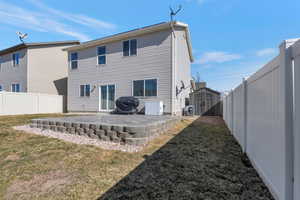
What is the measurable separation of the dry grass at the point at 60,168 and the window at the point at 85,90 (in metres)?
8.00

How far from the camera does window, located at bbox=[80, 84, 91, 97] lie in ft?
39.8

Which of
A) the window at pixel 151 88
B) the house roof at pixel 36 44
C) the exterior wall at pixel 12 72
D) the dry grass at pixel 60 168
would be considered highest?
the house roof at pixel 36 44

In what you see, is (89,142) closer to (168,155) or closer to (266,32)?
(168,155)

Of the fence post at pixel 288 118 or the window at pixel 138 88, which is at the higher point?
the window at pixel 138 88

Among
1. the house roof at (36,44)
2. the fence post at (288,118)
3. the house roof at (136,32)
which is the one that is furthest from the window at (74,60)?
the fence post at (288,118)

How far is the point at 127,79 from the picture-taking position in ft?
34.3

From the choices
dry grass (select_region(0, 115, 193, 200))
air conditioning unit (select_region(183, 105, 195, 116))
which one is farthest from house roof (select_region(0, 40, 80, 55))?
dry grass (select_region(0, 115, 193, 200))

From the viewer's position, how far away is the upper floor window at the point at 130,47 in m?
10.2

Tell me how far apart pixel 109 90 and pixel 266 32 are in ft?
37.2

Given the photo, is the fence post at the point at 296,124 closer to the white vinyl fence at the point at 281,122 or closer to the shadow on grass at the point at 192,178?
the white vinyl fence at the point at 281,122

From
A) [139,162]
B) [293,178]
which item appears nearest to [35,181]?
[139,162]

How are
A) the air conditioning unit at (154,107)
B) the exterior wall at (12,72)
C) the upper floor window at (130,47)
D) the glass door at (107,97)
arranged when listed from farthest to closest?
the exterior wall at (12,72)
the glass door at (107,97)
the upper floor window at (130,47)
the air conditioning unit at (154,107)

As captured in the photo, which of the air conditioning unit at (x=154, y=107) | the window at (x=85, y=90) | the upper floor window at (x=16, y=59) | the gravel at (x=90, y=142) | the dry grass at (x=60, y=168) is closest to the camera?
the dry grass at (x=60, y=168)

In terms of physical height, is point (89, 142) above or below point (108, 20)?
below
